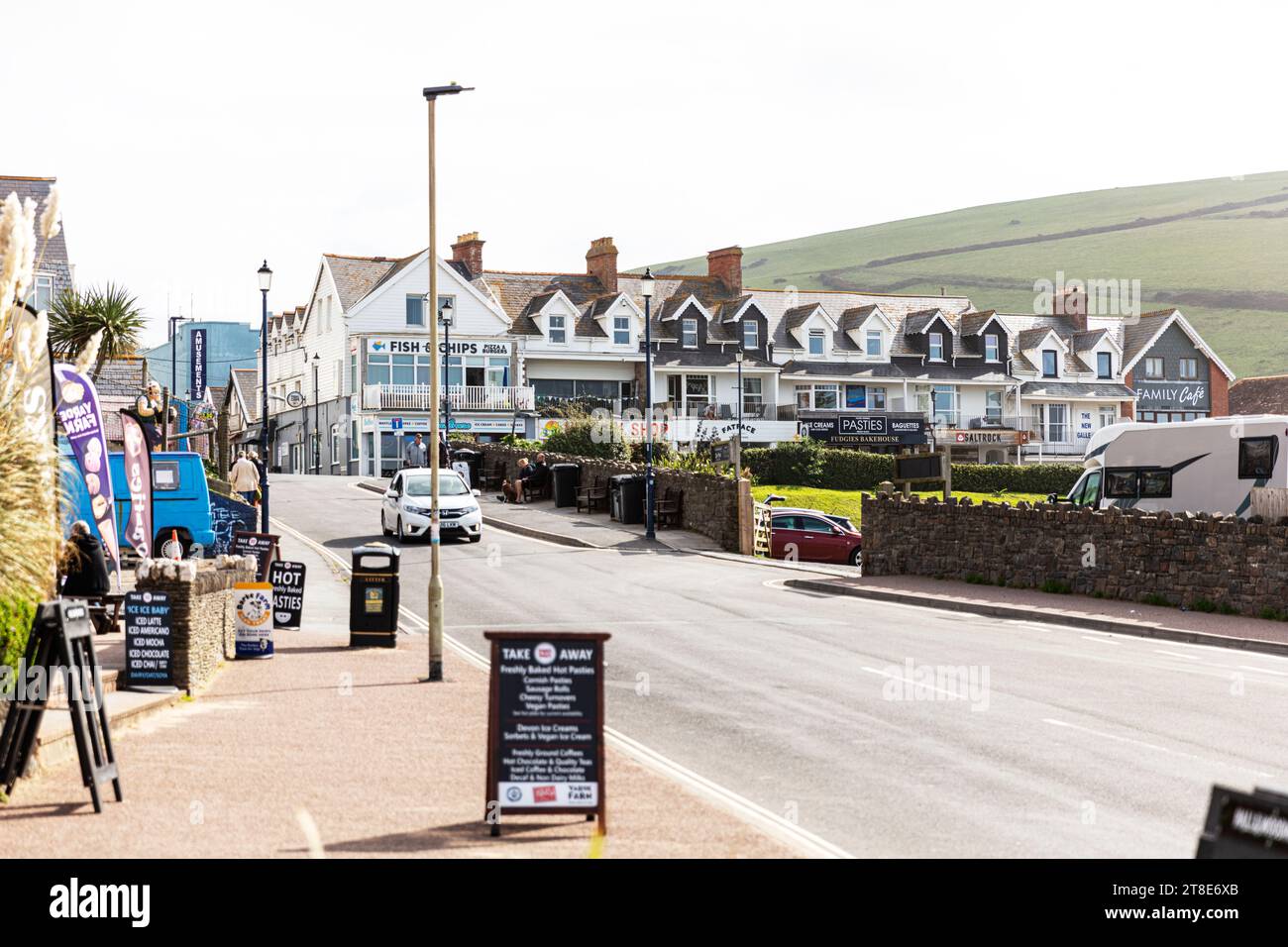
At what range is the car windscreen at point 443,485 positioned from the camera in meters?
35.1

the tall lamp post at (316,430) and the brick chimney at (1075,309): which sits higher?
the brick chimney at (1075,309)

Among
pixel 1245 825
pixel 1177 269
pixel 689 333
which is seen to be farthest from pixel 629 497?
pixel 1177 269

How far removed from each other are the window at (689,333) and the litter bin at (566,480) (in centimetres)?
2756

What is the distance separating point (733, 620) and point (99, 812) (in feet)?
45.8

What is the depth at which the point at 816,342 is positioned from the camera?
74.6 m

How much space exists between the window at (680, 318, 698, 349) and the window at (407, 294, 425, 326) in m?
13.5

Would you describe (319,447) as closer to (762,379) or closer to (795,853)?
(762,379)

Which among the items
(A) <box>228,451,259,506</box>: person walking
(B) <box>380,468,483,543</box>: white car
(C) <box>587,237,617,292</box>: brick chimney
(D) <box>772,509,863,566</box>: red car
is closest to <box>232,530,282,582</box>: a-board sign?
(A) <box>228,451,259,506</box>: person walking

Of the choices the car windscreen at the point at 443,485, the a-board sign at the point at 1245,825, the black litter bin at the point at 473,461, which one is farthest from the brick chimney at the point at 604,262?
the a-board sign at the point at 1245,825

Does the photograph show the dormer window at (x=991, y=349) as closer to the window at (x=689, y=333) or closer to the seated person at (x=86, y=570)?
the window at (x=689, y=333)

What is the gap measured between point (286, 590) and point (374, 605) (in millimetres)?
2415

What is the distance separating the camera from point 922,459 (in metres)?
31.4

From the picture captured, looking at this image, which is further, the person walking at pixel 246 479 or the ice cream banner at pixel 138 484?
the person walking at pixel 246 479

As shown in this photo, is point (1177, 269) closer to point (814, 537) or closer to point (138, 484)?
point (814, 537)
